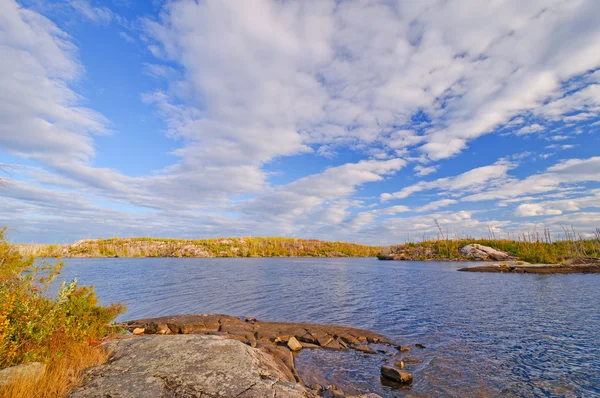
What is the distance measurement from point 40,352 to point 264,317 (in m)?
17.4

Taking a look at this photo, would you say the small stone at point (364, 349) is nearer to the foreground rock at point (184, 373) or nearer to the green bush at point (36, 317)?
the foreground rock at point (184, 373)

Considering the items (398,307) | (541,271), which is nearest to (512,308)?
(398,307)

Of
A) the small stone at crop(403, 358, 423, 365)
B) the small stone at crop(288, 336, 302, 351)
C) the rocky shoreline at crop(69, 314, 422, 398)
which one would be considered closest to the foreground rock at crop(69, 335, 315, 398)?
the rocky shoreline at crop(69, 314, 422, 398)

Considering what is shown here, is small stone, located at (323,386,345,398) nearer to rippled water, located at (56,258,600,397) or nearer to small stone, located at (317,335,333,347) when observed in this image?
rippled water, located at (56,258,600,397)

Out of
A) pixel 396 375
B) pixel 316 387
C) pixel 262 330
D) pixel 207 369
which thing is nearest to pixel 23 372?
pixel 207 369

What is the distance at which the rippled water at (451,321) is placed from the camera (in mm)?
12617

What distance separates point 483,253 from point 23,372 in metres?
125

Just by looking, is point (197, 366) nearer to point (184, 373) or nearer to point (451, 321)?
point (184, 373)

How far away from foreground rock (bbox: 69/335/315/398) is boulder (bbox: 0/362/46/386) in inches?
40.1

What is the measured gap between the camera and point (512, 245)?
10569 centimetres

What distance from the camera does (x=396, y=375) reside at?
490 inches

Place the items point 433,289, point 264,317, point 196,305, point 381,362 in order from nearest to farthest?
point 381,362, point 264,317, point 196,305, point 433,289

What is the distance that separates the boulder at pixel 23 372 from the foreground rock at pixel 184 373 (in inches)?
40.1

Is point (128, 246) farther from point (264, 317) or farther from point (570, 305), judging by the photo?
point (570, 305)
